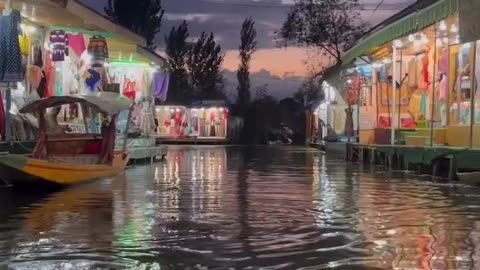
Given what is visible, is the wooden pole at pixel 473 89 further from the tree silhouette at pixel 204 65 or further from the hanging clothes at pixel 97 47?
the tree silhouette at pixel 204 65

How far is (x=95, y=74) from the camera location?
91.5 feet

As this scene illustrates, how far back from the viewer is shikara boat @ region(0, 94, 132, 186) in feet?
52.5

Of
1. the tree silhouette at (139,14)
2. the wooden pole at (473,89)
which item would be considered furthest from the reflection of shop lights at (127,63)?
the tree silhouette at (139,14)

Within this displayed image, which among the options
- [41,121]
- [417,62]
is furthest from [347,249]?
[417,62]

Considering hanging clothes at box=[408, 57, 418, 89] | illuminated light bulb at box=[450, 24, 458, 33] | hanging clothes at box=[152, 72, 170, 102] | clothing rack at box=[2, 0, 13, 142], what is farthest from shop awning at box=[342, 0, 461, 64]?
hanging clothes at box=[152, 72, 170, 102]

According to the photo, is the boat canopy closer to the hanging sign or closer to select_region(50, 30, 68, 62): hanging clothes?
select_region(50, 30, 68, 62): hanging clothes

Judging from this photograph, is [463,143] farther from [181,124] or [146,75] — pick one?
[181,124]

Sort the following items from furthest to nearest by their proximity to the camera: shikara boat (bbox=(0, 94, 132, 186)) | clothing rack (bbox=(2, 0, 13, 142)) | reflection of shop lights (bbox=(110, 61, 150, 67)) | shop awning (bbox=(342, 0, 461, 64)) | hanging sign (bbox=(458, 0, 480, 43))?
reflection of shop lights (bbox=(110, 61, 150, 67)) → shop awning (bbox=(342, 0, 461, 64)) → clothing rack (bbox=(2, 0, 13, 142)) → hanging sign (bbox=(458, 0, 480, 43)) → shikara boat (bbox=(0, 94, 132, 186))

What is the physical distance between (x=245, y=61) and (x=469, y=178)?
258 feet

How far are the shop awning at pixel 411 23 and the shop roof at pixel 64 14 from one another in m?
8.82

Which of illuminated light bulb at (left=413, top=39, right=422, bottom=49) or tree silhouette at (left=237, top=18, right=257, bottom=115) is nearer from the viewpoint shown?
illuminated light bulb at (left=413, top=39, right=422, bottom=49)

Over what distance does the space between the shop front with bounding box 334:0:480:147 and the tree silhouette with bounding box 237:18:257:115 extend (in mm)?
59748

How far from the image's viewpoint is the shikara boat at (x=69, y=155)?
16.0 metres

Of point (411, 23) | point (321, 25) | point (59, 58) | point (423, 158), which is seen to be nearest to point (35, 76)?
point (59, 58)
